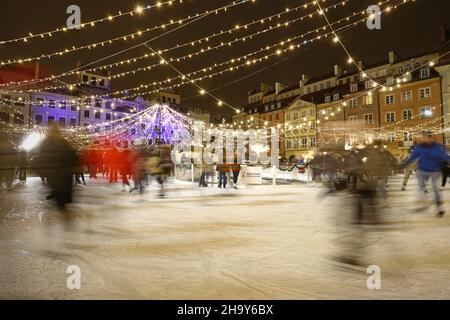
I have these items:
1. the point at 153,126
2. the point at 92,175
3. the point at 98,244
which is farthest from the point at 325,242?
the point at 92,175

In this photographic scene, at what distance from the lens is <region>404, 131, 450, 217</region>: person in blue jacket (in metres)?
6.32

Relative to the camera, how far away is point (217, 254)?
3.77 metres

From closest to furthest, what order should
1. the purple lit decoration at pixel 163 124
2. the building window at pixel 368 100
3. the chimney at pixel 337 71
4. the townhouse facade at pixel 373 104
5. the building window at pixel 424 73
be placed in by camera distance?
the purple lit decoration at pixel 163 124, the townhouse facade at pixel 373 104, the building window at pixel 424 73, the building window at pixel 368 100, the chimney at pixel 337 71

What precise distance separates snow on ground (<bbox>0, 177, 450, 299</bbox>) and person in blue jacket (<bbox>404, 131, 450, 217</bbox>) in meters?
0.52

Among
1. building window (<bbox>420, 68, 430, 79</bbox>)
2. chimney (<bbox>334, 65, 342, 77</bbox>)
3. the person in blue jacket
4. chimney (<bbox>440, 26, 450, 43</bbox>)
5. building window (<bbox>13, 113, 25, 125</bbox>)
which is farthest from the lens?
chimney (<bbox>334, 65, 342, 77</bbox>)

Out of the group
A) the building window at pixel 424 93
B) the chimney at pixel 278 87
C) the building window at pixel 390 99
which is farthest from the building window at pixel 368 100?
the chimney at pixel 278 87

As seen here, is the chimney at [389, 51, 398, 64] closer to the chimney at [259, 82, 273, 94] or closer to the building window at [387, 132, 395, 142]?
the building window at [387, 132, 395, 142]

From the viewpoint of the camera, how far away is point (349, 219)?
5875mm

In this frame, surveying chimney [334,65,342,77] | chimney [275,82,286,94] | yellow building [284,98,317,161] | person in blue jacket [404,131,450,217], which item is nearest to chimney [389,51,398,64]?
chimney [334,65,342,77]

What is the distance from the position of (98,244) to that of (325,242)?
117 inches

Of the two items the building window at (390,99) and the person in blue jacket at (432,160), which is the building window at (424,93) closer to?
the building window at (390,99)

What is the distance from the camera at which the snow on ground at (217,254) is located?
2.73m

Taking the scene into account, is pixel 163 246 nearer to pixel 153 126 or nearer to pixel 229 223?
pixel 229 223

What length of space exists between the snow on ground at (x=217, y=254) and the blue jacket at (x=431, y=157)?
96 cm
